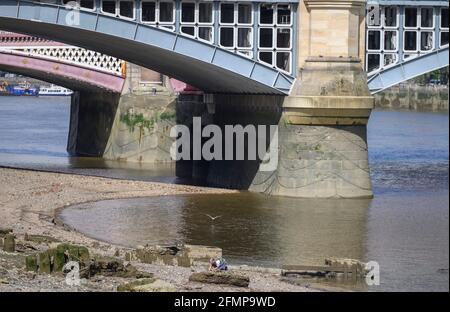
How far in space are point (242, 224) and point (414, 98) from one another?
70.0 meters

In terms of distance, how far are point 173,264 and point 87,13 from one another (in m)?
A: 13.9

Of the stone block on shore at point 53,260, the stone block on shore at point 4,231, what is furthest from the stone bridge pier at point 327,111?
the stone block on shore at point 53,260

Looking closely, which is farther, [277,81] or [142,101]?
[142,101]

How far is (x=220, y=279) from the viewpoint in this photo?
2494 centimetres

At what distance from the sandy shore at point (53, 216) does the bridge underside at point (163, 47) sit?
154 inches

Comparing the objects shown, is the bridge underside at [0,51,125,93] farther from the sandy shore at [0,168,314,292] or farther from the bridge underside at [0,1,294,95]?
the bridge underside at [0,1,294,95]

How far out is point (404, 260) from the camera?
29.4m

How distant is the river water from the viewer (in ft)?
93.6

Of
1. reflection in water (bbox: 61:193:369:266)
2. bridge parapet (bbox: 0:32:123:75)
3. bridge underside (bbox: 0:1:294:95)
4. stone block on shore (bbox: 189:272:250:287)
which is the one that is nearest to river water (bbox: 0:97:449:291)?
reflection in water (bbox: 61:193:369:266)
